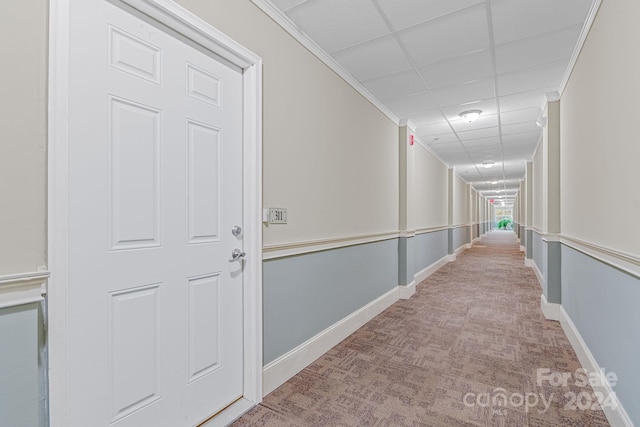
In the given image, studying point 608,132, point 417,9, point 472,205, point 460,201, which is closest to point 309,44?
point 417,9

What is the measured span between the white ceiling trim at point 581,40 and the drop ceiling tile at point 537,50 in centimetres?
3

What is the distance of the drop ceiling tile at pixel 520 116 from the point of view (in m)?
4.08

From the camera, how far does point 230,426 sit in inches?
68.8

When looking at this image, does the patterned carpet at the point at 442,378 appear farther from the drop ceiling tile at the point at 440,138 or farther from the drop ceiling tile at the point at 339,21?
the drop ceiling tile at the point at 440,138

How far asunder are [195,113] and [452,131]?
4.49 metres

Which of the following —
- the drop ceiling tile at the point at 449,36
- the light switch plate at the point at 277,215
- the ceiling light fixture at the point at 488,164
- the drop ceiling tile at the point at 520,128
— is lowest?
the light switch plate at the point at 277,215

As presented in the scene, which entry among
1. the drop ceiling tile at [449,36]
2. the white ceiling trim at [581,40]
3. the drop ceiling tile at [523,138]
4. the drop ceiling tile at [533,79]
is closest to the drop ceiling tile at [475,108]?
the drop ceiling tile at [533,79]

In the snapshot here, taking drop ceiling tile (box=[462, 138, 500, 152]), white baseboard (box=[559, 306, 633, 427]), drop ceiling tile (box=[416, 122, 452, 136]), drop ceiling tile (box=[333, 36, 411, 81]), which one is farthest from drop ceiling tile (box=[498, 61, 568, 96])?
white baseboard (box=[559, 306, 633, 427])

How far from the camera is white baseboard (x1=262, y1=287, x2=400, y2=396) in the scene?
82.8 inches

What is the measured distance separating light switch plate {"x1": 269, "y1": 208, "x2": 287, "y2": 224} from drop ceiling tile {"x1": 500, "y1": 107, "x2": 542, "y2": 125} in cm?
360

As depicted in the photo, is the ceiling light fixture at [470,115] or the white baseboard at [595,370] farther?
the ceiling light fixture at [470,115]

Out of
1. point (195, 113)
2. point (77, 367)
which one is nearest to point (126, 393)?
point (77, 367)

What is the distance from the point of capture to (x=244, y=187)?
A: 77.1 inches

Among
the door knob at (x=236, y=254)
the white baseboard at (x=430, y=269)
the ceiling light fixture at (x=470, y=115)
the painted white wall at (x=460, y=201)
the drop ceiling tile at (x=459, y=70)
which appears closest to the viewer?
the door knob at (x=236, y=254)
